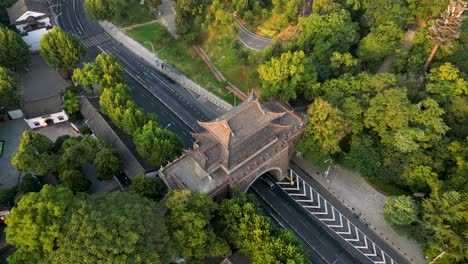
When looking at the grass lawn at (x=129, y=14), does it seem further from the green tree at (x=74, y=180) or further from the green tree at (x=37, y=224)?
the green tree at (x=37, y=224)

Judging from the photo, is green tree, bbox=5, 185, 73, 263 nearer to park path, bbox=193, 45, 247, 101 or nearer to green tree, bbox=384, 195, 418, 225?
park path, bbox=193, 45, 247, 101

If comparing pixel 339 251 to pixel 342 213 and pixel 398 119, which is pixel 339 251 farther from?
pixel 398 119

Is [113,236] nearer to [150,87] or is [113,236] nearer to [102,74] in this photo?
[102,74]

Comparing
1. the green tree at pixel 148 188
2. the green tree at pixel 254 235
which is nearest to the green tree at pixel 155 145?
the green tree at pixel 148 188

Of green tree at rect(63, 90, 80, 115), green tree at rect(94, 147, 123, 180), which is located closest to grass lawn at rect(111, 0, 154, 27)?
green tree at rect(63, 90, 80, 115)

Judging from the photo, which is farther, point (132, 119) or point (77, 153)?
point (132, 119)

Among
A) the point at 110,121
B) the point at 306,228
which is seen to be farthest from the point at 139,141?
the point at 306,228

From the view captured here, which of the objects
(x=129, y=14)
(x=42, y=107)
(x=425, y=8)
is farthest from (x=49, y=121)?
(x=425, y=8)
